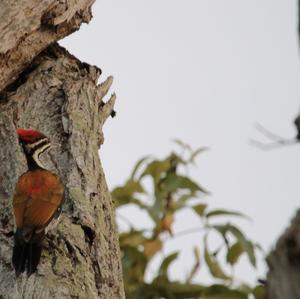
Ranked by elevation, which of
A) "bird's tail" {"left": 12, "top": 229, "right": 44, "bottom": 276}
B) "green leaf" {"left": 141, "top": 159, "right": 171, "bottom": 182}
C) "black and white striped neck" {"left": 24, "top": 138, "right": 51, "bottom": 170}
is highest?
"green leaf" {"left": 141, "top": 159, "right": 171, "bottom": 182}

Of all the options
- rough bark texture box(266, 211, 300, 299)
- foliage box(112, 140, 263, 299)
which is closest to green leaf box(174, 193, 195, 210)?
foliage box(112, 140, 263, 299)

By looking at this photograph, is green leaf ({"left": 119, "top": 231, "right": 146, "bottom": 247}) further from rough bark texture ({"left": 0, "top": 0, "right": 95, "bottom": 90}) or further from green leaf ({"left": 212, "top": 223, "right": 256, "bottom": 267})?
rough bark texture ({"left": 0, "top": 0, "right": 95, "bottom": 90})

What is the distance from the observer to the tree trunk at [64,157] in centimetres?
280

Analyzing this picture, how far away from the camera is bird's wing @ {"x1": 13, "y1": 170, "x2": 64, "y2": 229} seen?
2941mm

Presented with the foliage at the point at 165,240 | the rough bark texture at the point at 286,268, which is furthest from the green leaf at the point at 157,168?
the rough bark texture at the point at 286,268

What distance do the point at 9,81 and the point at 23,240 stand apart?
141cm

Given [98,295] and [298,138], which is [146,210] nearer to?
[98,295]

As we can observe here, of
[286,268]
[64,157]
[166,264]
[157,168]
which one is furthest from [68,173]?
[286,268]

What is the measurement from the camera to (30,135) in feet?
10.9

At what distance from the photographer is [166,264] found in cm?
498

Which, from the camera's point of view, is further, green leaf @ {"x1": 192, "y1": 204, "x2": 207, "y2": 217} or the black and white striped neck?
green leaf @ {"x1": 192, "y1": 204, "x2": 207, "y2": 217}

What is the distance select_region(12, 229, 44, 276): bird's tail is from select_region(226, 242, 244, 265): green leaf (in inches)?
89.4

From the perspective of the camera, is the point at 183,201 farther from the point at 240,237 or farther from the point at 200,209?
the point at 240,237

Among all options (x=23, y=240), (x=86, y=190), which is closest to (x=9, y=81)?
(x=86, y=190)
